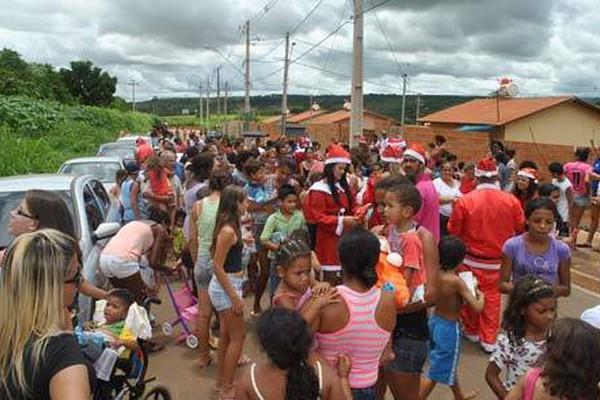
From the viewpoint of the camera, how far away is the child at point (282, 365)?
2.33 meters

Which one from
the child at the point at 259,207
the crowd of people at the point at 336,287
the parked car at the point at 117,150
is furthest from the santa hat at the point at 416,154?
the parked car at the point at 117,150

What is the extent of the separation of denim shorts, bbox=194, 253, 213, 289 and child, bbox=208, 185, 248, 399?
1.17ft

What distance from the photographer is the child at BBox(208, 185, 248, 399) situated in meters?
4.40

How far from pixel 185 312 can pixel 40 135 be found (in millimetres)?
20892

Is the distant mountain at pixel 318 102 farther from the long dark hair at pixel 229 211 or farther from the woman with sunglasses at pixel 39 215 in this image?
the woman with sunglasses at pixel 39 215

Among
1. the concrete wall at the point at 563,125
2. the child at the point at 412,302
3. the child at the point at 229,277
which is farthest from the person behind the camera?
the concrete wall at the point at 563,125

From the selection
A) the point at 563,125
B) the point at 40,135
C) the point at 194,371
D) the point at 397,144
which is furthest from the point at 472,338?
the point at 563,125

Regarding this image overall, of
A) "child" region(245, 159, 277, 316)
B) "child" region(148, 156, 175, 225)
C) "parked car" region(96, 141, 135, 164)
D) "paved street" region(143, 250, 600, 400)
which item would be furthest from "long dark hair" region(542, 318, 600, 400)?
"parked car" region(96, 141, 135, 164)

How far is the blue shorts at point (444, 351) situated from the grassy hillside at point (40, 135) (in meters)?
13.0

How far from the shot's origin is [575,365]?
2268mm

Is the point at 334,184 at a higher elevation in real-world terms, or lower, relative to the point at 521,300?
higher

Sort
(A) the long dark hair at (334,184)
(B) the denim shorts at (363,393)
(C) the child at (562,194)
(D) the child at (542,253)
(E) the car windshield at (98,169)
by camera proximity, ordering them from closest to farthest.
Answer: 1. (B) the denim shorts at (363,393)
2. (D) the child at (542,253)
3. (A) the long dark hair at (334,184)
4. (C) the child at (562,194)
5. (E) the car windshield at (98,169)

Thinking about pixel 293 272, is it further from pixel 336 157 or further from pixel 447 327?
pixel 336 157

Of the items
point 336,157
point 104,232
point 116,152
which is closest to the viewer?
point 104,232
